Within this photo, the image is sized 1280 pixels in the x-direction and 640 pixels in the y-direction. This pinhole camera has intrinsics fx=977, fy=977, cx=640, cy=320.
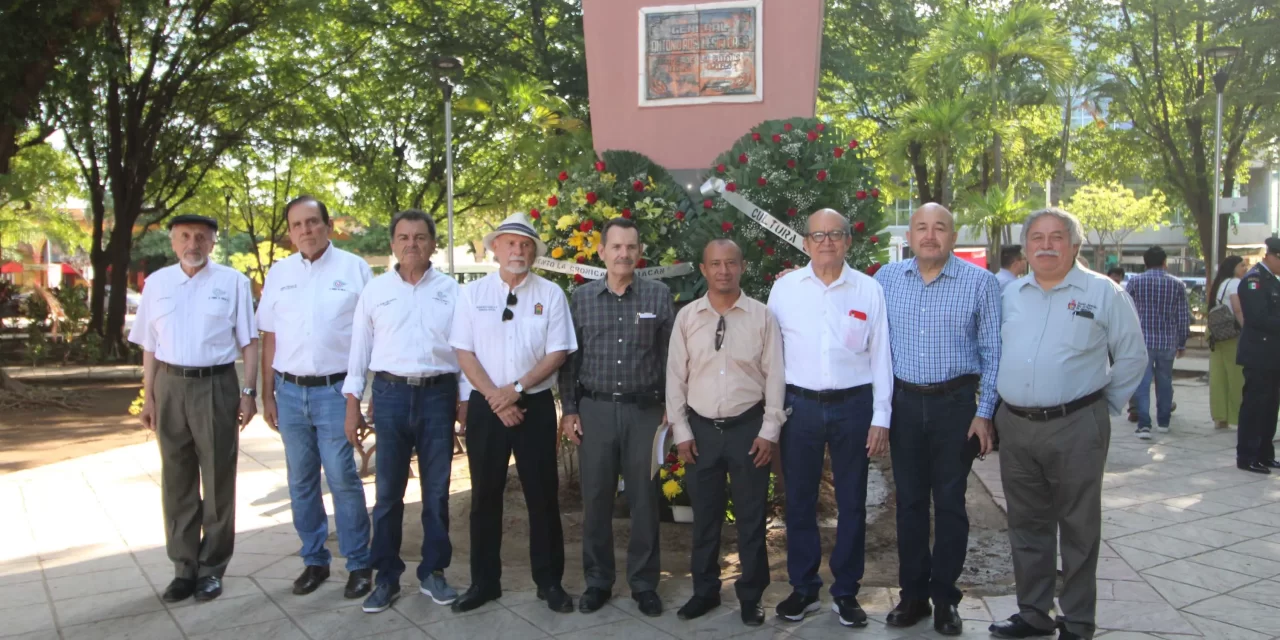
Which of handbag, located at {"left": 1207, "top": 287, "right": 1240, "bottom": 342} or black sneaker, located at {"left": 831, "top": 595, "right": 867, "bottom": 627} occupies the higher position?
handbag, located at {"left": 1207, "top": 287, "right": 1240, "bottom": 342}

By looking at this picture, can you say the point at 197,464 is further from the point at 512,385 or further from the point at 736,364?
the point at 736,364

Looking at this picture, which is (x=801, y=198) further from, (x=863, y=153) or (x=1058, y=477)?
(x=1058, y=477)

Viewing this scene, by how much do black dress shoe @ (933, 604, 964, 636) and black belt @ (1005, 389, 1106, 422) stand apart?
3.05ft

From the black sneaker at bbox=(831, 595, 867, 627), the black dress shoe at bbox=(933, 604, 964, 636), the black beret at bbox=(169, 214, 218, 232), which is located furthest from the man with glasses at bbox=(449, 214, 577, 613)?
the black dress shoe at bbox=(933, 604, 964, 636)

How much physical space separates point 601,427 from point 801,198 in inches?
83.4

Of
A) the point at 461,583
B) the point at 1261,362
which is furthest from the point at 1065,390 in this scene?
the point at 1261,362

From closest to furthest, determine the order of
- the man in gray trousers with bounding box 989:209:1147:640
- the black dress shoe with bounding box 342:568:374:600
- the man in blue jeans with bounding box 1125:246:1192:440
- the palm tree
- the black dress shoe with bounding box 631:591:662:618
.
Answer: the man in gray trousers with bounding box 989:209:1147:640, the black dress shoe with bounding box 631:591:662:618, the black dress shoe with bounding box 342:568:374:600, the man in blue jeans with bounding box 1125:246:1192:440, the palm tree

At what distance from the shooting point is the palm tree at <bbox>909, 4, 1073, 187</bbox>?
16219 mm

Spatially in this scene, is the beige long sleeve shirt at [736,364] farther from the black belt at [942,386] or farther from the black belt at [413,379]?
the black belt at [413,379]

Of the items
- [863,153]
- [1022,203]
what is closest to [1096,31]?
[1022,203]

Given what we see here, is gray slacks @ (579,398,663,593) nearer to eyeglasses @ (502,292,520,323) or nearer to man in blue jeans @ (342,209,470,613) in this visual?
eyeglasses @ (502,292,520,323)

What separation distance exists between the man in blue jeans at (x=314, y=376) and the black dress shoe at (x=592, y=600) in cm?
113

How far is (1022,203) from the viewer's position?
17.4 metres

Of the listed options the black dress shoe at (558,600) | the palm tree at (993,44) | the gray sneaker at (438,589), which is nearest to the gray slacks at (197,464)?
the gray sneaker at (438,589)
